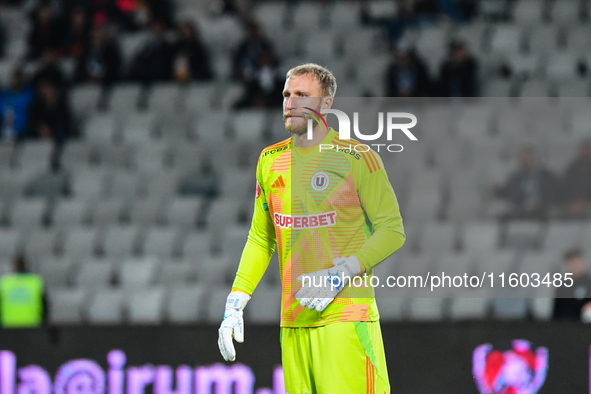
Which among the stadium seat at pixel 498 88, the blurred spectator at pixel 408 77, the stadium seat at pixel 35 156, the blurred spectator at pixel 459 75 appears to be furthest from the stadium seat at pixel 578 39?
the stadium seat at pixel 35 156

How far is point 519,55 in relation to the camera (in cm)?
926

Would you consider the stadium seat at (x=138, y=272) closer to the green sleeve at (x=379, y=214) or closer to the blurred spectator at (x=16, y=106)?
the blurred spectator at (x=16, y=106)

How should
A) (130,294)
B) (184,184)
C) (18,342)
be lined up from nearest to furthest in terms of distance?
(18,342) < (130,294) < (184,184)

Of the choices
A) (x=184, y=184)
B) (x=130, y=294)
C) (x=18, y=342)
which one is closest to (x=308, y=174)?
(x=18, y=342)

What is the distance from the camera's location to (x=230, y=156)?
870 centimetres

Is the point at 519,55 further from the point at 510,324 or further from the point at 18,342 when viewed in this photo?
the point at 18,342

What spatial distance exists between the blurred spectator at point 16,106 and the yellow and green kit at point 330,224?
695cm

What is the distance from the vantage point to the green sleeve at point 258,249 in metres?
3.50

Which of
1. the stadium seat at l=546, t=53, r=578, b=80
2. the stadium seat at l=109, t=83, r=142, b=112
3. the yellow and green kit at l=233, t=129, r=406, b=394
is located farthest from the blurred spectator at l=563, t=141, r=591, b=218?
the stadium seat at l=109, t=83, r=142, b=112

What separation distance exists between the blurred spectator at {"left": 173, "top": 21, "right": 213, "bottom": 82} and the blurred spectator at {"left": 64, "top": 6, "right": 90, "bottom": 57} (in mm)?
1315

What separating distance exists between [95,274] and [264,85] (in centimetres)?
277

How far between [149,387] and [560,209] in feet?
11.9

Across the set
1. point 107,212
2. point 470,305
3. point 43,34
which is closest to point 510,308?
point 470,305

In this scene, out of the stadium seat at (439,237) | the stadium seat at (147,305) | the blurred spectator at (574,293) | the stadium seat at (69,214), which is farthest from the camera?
the stadium seat at (69,214)
